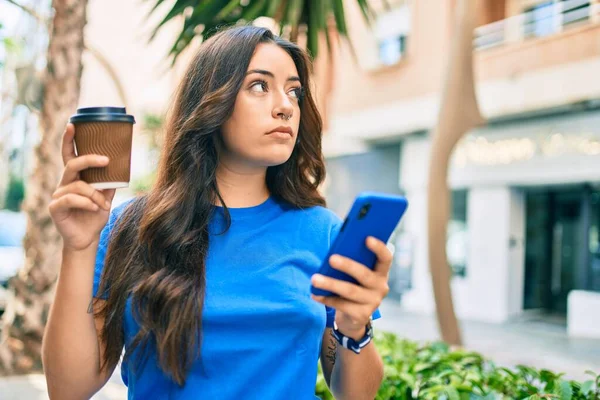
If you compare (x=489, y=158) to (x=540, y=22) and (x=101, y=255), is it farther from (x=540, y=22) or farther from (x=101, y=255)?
(x=101, y=255)

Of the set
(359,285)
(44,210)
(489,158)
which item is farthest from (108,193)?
(489,158)

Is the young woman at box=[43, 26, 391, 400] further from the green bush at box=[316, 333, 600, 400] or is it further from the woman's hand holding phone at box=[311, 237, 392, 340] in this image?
the green bush at box=[316, 333, 600, 400]

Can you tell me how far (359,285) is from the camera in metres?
1.13

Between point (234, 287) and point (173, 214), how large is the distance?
0.24m

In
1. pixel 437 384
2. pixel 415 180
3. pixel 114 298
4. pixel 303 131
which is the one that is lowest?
pixel 437 384

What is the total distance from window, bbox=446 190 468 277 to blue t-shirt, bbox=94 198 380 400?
12.0 m

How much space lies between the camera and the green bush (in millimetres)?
2035

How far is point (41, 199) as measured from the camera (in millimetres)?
5211

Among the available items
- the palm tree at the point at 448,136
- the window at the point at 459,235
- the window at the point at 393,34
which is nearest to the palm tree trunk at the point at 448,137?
the palm tree at the point at 448,136

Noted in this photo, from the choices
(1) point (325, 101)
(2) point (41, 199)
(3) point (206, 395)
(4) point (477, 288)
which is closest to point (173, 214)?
(3) point (206, 395)

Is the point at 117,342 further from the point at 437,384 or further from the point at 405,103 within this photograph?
the point at 405,103

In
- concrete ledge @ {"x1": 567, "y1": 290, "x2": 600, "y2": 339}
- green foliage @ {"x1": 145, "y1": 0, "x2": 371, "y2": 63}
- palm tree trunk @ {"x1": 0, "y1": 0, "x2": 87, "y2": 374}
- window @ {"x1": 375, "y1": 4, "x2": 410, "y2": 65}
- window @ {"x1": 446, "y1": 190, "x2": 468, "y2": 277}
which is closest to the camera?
green foliage @ {"x1": 145, "y1": 0, "x2": 371, "y2": 63}

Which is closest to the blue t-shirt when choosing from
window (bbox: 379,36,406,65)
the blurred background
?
the blurred background

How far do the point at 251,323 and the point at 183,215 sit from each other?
318 mm
